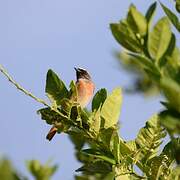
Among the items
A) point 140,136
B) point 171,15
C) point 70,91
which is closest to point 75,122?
point 70,91

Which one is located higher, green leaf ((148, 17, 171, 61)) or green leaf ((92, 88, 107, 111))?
green leaf ((148, 17, 171, 61))

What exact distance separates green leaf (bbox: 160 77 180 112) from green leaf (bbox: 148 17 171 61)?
0.18 meters

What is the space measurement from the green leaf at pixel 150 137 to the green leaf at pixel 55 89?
0.41m

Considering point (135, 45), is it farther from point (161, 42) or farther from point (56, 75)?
point (56, 75)

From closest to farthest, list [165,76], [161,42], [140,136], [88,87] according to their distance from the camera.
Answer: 1. [165,76]
2. [161,42]
3. [140,136]
4. [88,87]

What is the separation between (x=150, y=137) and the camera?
256cm

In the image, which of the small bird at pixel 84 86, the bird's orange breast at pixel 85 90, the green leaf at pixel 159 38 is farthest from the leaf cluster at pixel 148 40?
the bird's orange breast at pixel 85 90

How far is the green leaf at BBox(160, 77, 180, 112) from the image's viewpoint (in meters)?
1.26

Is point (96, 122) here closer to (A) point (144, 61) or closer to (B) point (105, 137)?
(B) point (105, 137)

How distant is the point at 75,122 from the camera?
2.49 meters

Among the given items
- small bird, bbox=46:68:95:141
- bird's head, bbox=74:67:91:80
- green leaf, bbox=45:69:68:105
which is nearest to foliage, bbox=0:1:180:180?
green leaf, bbox=45:69:68:105

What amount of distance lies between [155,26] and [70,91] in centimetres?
110

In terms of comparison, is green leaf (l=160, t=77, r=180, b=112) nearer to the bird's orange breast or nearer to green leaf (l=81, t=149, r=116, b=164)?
green leaf (l=81, t=149, r=116, b=164)

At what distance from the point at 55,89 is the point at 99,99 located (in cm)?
→ 21
